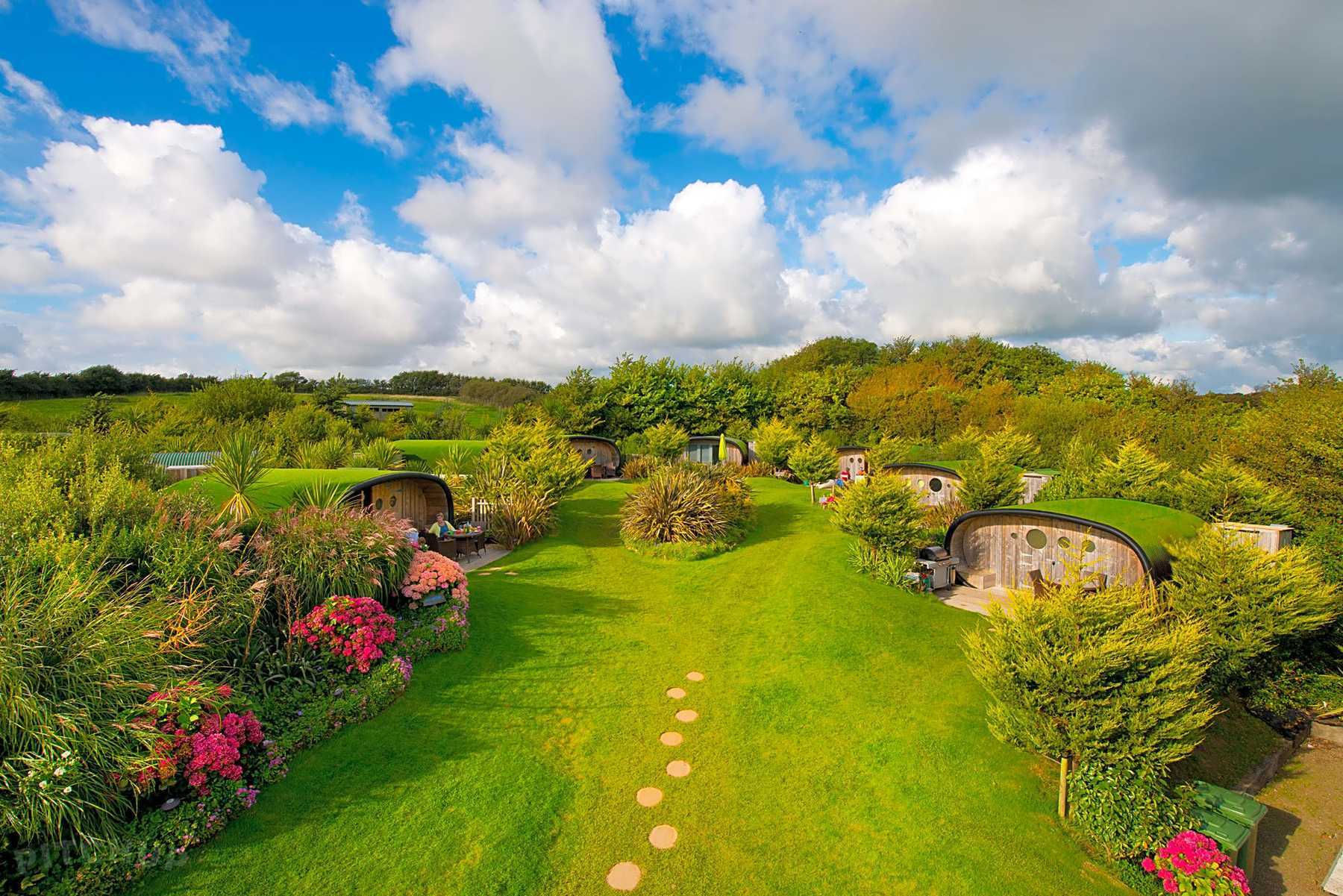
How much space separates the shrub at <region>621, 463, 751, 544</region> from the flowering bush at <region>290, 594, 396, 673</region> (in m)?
8.21

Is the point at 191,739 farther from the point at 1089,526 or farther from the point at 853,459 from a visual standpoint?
the point at 853,459

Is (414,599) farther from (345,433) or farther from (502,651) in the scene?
(345,433)

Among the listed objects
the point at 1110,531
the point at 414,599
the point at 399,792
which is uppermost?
the point at 1110,531

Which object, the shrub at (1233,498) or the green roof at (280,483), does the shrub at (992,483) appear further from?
the green roof at (280,483)

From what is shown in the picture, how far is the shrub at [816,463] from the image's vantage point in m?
24.0

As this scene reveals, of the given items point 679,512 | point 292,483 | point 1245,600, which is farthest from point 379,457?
point 1245,600

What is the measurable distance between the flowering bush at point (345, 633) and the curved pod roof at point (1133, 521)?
12.1m

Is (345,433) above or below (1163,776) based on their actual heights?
above

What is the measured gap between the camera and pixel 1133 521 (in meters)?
11.0

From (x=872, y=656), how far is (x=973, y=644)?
2.76 metres

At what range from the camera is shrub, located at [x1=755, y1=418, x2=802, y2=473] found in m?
27.4

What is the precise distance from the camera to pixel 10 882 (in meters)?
3.96

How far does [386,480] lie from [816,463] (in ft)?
56.3

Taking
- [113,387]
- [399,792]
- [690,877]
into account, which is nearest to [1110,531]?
[690,877]
